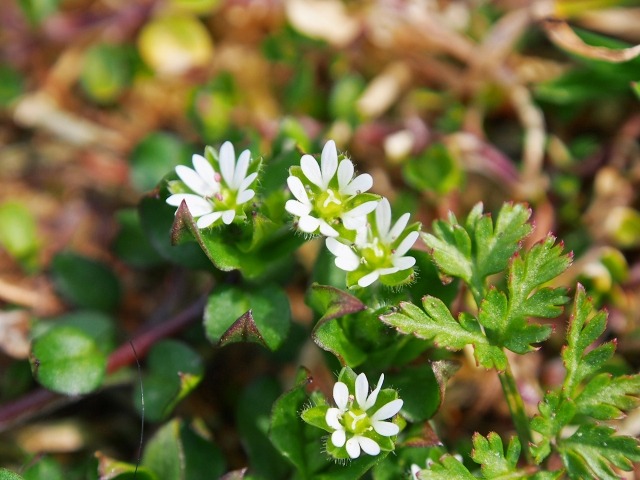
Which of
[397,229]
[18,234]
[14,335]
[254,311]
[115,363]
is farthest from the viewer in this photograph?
[18,234]

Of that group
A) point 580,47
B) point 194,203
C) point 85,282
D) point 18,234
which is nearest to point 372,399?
point 194,203

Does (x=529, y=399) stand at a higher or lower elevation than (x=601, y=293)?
lower

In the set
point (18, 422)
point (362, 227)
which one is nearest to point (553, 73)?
point (362, 227)

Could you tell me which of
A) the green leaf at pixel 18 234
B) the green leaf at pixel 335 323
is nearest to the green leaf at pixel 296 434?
the green leaf at pixel 335 323

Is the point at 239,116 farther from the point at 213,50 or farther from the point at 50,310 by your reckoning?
the point at 50,310

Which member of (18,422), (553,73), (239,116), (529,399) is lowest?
(18,422)

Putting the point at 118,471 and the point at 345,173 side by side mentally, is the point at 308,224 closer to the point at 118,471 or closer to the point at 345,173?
the point at 345,173

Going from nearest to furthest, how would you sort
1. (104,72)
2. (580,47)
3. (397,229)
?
(397,229)
(580,47)
(104,72)
